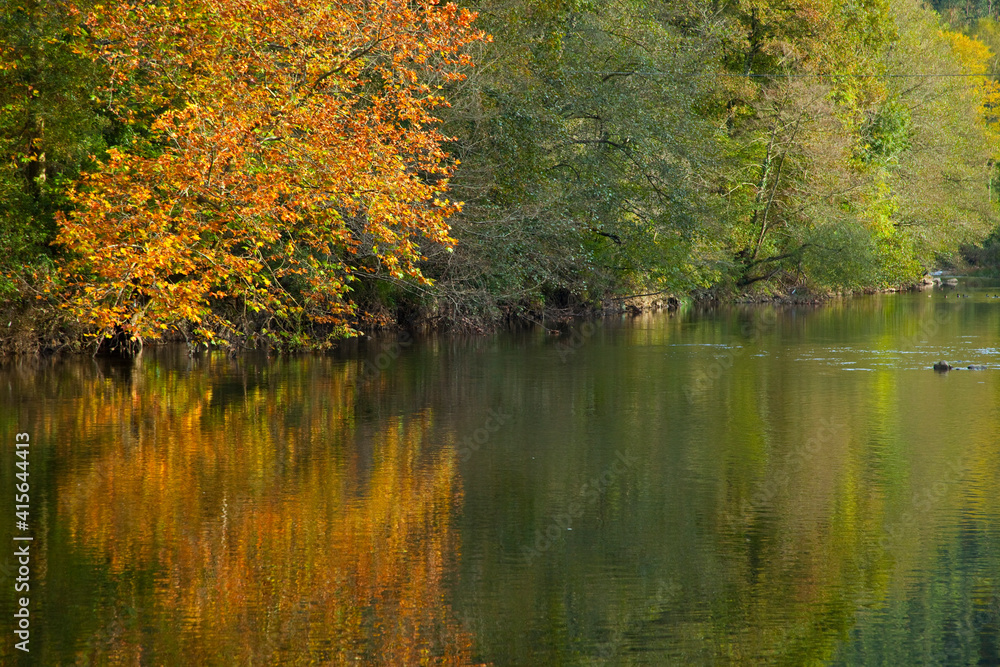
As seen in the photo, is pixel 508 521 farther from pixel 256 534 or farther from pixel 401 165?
pixel 401 165

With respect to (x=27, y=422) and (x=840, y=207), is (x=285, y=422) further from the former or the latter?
(x=840, y=207)

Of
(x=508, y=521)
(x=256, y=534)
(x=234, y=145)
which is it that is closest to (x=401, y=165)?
(x=234, y=145)

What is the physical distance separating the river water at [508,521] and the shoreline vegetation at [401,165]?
3.05 m

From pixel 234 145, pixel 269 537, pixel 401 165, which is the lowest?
pixel 269 537

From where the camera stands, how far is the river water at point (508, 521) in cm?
645

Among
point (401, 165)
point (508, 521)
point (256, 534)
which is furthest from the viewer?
point (401, 165)

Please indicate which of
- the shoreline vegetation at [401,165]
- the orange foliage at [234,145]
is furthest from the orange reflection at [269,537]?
the shoreline vegetation at [401,165]

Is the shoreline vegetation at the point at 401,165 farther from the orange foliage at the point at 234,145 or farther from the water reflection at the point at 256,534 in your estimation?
the water reflection at the point at 256,534

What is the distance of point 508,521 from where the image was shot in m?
9.08

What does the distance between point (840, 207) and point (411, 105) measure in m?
30.1

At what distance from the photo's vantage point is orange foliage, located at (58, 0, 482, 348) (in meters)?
18.5

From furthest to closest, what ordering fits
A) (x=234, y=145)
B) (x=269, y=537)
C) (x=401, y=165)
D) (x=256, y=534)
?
(x=401, y=165) < (x=234, y=145) < (x=256, y=534) < (x=269, y=537)

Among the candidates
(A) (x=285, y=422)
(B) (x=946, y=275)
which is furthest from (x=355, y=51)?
(B) (x=946, y=275)

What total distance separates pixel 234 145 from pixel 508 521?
10985 millimetres
